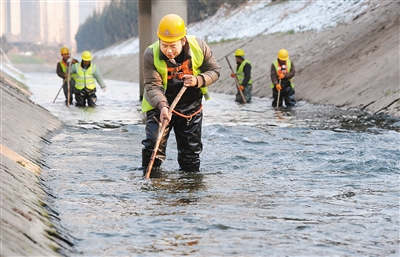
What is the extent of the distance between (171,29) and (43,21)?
562 ft

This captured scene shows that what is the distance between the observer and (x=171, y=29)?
8.49 m

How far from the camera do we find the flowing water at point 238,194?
6199 mm

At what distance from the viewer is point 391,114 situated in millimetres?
17438

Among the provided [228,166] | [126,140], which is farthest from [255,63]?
[228,166]

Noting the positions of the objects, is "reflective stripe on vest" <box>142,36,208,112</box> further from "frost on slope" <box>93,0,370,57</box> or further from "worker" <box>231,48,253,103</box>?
"frost on slope" <box>93,0,370,57</box>

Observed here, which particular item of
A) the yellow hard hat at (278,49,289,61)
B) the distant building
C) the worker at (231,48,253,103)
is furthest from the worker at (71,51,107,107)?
the distant building

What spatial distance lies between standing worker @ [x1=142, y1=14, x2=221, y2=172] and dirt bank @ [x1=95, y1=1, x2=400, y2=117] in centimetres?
921

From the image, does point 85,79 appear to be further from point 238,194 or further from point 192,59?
point 238,194

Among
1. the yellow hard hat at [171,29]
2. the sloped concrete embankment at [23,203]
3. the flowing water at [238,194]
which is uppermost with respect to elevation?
the yellow hard hat at [171,29]

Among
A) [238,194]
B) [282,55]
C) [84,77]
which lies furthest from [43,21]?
[238,194]

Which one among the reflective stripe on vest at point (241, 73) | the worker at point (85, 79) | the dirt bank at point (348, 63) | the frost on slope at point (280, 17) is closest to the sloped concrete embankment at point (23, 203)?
the dirt bank at point (348, 63)

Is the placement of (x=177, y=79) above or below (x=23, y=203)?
above

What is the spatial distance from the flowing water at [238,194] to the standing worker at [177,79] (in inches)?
22.8

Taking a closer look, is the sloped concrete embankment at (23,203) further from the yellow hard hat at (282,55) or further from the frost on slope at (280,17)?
the frost on slope at (280,17)
